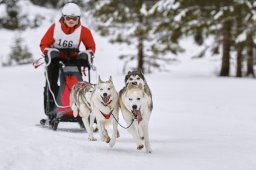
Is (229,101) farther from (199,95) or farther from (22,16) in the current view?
(22,16)

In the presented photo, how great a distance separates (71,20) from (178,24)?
1265 centimetres

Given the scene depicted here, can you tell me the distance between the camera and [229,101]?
1245 centimetres

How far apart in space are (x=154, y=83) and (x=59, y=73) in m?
10.2

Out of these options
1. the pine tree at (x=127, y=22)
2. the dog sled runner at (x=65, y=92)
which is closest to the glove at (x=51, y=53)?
the dog sled runner at (x=65, y=92)

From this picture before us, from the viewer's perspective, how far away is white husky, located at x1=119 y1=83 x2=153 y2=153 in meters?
5.75

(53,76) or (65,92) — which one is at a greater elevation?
(53,76)

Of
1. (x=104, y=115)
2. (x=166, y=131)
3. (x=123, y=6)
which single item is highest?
(x=123, y=6)

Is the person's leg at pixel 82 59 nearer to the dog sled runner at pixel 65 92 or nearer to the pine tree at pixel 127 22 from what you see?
the dog sled runner at pixel 65 92

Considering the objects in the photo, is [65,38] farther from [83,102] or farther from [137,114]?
[137,114]

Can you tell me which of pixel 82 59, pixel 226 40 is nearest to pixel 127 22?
pixel 226 40

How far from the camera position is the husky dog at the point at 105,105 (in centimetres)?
603

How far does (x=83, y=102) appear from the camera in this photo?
6.82m

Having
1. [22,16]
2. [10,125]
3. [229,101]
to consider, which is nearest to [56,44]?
[10,125]

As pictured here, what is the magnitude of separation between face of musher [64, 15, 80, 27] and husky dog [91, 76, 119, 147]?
1.75 meters
